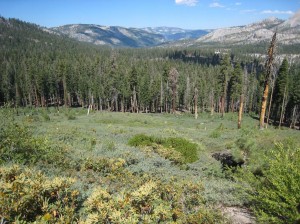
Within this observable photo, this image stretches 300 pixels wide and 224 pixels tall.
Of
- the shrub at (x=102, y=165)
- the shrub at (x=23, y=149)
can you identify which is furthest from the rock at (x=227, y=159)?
the shrub at (x=23, y=149)

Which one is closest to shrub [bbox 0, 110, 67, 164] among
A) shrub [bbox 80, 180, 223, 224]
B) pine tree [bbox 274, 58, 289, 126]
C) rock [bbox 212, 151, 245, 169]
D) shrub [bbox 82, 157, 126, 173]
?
shrub [bbox 82, 157, 126, 173]

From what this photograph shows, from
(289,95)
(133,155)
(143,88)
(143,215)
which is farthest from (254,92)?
(143,215)

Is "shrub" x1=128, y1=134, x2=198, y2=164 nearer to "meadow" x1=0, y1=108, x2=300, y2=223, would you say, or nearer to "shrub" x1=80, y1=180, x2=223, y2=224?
"meadow" x1=0, y1=108, x2=300, y2=223

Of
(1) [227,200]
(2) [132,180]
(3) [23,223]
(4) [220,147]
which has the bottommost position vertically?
(4) [220,147]

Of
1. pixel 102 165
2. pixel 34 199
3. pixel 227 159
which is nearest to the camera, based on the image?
pixel 34 199

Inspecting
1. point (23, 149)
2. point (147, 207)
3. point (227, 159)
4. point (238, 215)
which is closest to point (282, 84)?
point (227, 159)

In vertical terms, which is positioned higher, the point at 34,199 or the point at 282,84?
the point at 34,199

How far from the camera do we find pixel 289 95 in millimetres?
67250

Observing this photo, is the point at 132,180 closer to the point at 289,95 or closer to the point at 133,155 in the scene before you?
the point at 133,155

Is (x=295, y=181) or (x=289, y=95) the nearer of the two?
(x=295, y=181)

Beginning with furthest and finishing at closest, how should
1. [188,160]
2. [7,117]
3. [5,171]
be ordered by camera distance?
[188,160]
[7,117]
[5,171]

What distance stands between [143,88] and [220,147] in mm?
61283

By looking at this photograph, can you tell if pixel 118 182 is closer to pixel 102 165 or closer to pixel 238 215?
pixel 102 165

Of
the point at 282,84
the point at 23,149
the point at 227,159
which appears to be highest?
the point at 23,149
